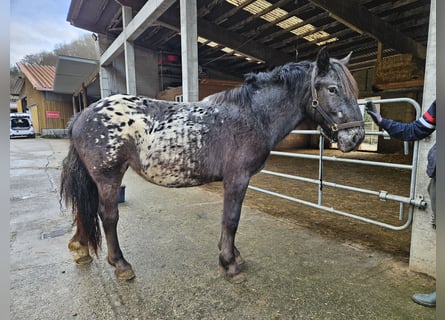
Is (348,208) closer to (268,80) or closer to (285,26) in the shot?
(268,80)

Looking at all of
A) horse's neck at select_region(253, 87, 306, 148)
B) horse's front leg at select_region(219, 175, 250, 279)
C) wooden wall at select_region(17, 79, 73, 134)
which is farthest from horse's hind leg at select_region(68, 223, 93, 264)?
wooden wall at select_region(17, 79, 73, 134)

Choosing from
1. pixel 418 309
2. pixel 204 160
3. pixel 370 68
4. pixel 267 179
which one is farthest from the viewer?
pixel 370 68

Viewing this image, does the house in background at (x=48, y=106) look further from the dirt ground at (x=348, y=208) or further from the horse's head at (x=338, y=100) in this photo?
the horse's head at (x=338, y=100)

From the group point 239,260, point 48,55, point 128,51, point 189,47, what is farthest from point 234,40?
point 48,55

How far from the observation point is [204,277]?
1756mm

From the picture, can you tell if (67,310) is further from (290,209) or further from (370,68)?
(370,68)

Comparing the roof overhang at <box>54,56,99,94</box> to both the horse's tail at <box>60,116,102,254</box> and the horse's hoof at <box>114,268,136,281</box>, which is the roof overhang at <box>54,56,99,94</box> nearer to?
the horse's tail at <box>60,116,102,254</box>

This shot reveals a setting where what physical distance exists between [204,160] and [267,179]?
360 cm

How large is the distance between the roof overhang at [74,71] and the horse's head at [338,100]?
29.1 ft

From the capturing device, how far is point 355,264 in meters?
1.90

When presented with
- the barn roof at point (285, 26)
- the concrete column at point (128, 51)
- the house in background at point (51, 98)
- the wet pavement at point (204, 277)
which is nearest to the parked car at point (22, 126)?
the house in background at point (51, 98)

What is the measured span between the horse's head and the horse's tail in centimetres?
171

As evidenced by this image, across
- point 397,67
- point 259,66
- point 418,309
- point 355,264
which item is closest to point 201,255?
point 355,264

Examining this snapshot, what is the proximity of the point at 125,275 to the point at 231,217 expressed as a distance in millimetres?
838
